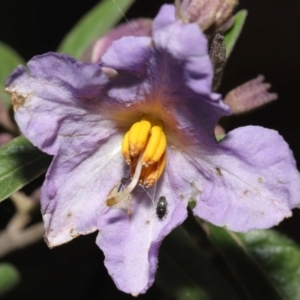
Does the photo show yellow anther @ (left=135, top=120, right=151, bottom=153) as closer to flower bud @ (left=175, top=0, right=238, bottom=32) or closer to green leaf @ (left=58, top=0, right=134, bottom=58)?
flower bud @ (left=175, top=0, right=238, bottom=32)

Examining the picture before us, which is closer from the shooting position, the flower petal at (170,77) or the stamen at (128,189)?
the flower petal at (170,77)

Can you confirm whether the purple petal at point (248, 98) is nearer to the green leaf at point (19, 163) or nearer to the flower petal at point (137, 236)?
the flower petal at point (137, 236)

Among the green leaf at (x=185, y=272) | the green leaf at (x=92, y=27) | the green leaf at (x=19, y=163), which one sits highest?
the green leaf at (x=19, y=163)

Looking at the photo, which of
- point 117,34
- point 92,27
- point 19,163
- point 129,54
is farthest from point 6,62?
point 129,54

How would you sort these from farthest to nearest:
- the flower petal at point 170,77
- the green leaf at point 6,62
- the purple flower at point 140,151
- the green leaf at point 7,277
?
the green leaf at point 6,62
the green leaf at point 7,277
the purple flower at point 140,151
the flower petal at point 170,77

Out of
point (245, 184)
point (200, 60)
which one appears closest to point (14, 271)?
point (245, 184)

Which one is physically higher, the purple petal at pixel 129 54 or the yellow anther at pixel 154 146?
the purple petal at pixel 129 54

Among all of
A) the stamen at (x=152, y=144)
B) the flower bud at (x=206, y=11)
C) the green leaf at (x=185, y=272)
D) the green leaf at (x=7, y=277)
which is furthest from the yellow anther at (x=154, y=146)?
the green leaf at (x=7, y=277)
